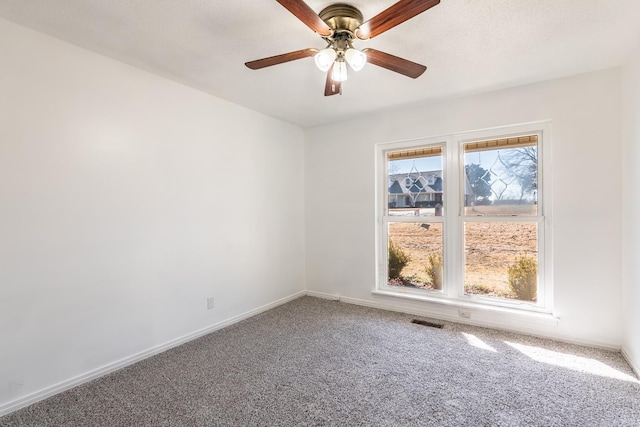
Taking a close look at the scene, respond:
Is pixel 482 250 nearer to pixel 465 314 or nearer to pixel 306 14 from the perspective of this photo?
pixel 465 314

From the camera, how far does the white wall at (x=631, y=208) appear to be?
7.14 ft

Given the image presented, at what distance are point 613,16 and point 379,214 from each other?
8.31 feet

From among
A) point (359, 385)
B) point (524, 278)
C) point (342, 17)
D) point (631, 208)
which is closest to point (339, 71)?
point (342, 17)

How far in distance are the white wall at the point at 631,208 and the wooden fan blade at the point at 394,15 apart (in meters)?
1.96

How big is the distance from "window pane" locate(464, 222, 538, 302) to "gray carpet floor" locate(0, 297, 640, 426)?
0.46 m

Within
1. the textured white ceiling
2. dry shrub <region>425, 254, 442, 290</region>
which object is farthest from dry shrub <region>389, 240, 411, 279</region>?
the textured white ceiling

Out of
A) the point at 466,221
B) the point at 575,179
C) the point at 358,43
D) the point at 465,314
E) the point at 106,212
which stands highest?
the point at 358,43

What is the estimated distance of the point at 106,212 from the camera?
2.28 metres

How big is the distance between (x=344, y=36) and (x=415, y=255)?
2.58 metres

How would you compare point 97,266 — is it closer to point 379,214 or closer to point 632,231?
point 379,214

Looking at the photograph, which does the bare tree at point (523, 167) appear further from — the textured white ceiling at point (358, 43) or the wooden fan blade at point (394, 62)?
the wooden fan blade at point (394, 62)

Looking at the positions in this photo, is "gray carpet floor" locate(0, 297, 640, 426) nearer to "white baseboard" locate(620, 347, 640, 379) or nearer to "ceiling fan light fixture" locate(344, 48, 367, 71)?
"white baseboard" locate(620, 347, 640, 379)

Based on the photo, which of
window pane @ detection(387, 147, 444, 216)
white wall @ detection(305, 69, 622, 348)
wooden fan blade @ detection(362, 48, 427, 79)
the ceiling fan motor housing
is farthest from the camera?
window pane @ detection(387, 147, 444, 216)

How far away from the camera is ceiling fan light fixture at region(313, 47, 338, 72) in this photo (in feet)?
5.93
